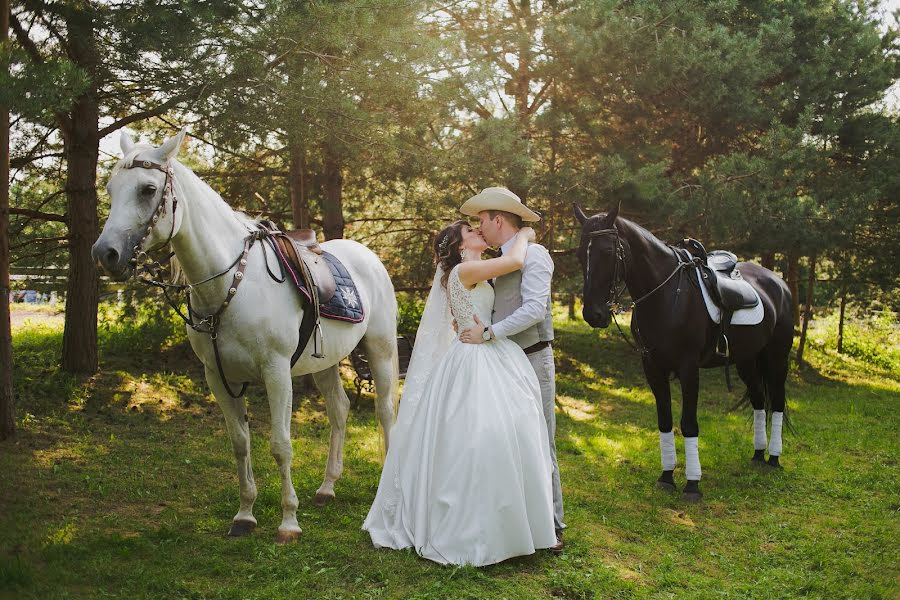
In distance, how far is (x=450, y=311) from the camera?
14.7 feet

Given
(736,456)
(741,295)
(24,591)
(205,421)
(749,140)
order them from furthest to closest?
(749,140), (205,421), (736,456), (741,295), (24,591)

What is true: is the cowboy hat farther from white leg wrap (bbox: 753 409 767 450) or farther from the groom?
white leg wrap (bbox: 753 409 767 450)

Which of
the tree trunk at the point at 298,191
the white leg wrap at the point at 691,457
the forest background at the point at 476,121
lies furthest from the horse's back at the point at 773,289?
the tree trunk at the point at 298,191

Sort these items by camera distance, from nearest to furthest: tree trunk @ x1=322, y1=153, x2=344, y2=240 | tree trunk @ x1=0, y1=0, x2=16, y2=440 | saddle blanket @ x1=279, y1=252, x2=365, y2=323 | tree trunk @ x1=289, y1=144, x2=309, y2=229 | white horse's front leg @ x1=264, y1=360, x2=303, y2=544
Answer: white horse's front leg @ x1=264, y1=360, x2=303, y2=544 < saddle blanket @ x1=279, y1=252, x2=365, y2=323 < tree trunk @ x1=0, y1=0, x2=16, y2=440 < tree trunk @ x1=289, y1=144, x2=309, y2=229 < tree trunk @ x1=322, y1=153, x2=344, y2=240

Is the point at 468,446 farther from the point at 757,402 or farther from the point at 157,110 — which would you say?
the point at 157,110

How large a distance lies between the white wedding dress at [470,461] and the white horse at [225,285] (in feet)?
2.54

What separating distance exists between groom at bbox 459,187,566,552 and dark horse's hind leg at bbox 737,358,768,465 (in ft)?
10.8

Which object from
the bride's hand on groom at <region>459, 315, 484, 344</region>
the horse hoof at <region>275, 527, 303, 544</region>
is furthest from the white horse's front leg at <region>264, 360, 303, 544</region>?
the bride's hand on groom at <region>459, 315, 484, 344</region>

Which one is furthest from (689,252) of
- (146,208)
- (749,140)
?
(749,140)

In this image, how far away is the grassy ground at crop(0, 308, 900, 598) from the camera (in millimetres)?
3857

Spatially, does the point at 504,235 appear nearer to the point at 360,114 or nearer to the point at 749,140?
the point at 360,114

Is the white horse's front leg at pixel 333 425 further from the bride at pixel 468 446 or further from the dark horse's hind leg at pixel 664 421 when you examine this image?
the dark horse's hind leg at pixel 664 421

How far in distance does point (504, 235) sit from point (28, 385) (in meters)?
6.79

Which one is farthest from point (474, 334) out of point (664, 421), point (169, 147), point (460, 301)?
point (664, 421)
